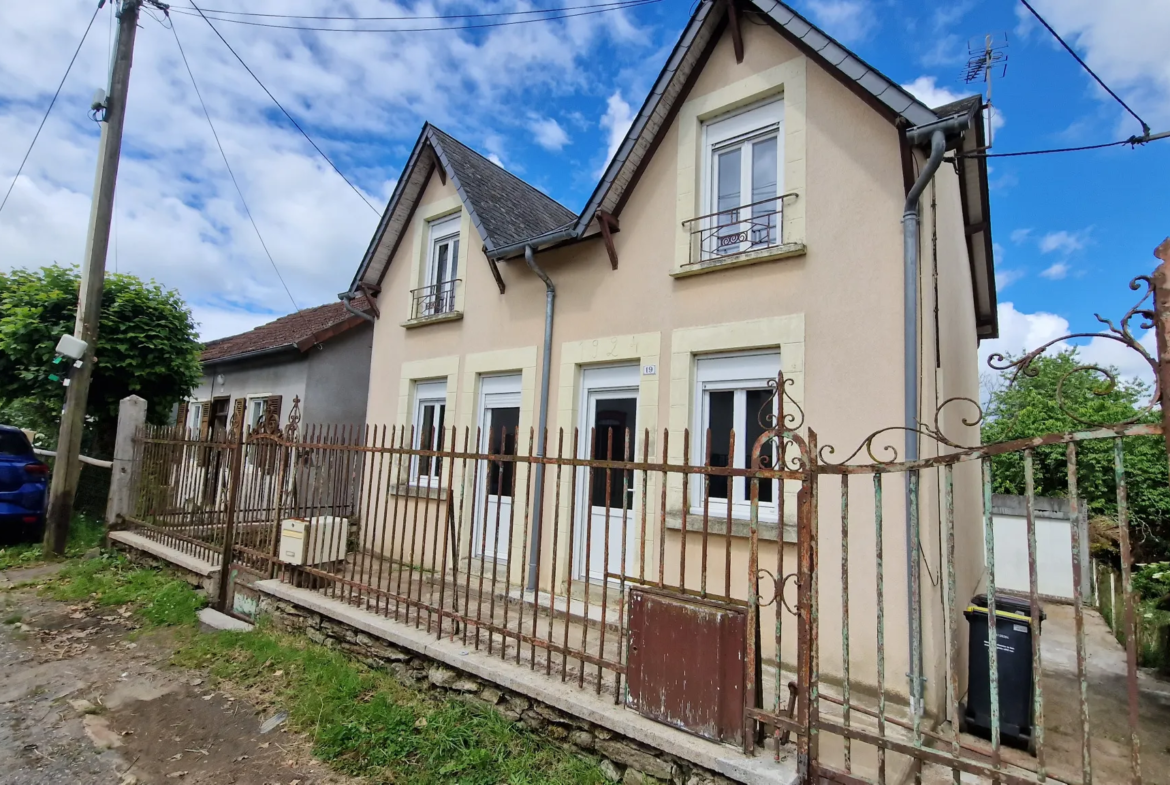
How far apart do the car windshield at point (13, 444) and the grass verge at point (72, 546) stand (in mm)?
1266

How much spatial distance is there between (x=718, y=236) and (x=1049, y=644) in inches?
258

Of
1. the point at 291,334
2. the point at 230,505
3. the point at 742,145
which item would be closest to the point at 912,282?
the point at 742,145

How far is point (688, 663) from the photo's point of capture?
124 inches

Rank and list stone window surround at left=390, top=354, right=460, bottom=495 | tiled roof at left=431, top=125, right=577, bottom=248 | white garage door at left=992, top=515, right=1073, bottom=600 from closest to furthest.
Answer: tiled roof at left=431, top=125, right=577, bottom=248 < stone window surround at left=390, top=354, right=460, bottom=495 < white garage door at left=992, top=515, right=1073, bottom=600

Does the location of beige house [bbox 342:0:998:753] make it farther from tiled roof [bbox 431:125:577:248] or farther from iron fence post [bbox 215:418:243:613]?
iron fence post [bbox 215:418:243:613]

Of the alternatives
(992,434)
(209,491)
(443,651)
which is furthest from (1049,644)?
(992,434)

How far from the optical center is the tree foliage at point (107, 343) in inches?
352

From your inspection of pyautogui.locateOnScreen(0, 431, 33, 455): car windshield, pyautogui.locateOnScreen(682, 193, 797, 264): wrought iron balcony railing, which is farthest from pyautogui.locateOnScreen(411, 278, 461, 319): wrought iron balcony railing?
pyautogui.locateOnScreen(0, 431, 33, 455): car windshield

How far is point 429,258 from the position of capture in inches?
355

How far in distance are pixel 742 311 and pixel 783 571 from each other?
238cm

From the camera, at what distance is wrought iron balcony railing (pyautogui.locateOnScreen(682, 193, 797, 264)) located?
5.51m

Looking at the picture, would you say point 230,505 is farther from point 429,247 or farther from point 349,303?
point 429,247

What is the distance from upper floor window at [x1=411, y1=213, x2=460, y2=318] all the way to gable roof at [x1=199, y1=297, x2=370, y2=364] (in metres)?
1.55

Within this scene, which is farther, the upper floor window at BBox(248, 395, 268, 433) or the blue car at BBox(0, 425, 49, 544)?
the upper floor window at BBox(248, 395, 268, 433)
